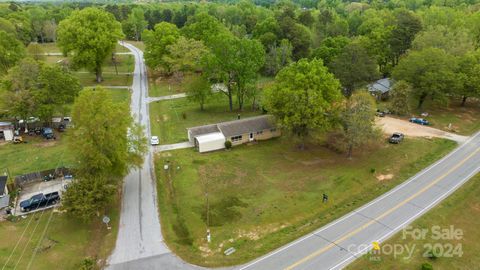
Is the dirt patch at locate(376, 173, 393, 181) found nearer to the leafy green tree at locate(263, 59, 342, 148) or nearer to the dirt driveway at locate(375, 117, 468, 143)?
the leafy green tree at locate(263, 59, 342, 148)

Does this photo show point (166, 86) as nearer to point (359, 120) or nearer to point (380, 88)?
point (380, 88)

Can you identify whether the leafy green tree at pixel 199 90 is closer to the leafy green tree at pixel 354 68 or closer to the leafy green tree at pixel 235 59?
the leafy green tree at pixel 235 59

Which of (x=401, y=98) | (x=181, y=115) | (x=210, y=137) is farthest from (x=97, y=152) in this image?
(x=401, y=98)

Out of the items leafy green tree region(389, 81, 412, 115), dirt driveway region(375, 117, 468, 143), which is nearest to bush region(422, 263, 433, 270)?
dirt driveway region(375, 117, 468, 143)

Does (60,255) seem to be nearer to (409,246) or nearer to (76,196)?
(76,196)

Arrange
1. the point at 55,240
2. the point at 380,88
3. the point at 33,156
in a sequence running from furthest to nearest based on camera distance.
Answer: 1. the point at 380,88
2. the point at 33,156
3. the point at 55,240

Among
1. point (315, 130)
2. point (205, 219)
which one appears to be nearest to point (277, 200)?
point (205, 219)
